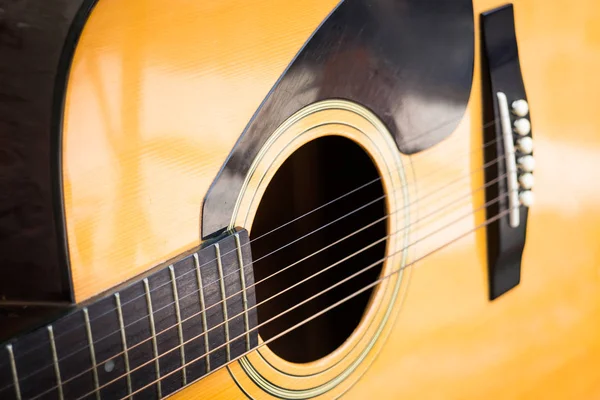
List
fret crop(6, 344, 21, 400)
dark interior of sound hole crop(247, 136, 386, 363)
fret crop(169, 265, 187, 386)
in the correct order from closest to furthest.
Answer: fret crop(6, 344, 21, 400) → fret crop(169, 265, 187, 386) → dark interior of sound hole crop(247, 136, 386, 363)

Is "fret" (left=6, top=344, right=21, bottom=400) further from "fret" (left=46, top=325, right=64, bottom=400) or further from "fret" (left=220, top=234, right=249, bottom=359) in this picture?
"fret" (left=220, top=234, right=249, bottom=359)

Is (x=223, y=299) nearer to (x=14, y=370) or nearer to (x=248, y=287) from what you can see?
(x=248, y=287)

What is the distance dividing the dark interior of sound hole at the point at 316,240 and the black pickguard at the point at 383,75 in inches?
3.2

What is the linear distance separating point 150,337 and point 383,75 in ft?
1.22

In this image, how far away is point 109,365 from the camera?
1.67 feet

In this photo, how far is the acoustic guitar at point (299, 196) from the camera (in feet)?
1.59

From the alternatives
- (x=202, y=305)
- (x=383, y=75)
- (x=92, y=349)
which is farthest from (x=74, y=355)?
(x=383, y=75)

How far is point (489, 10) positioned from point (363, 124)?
0.22 m

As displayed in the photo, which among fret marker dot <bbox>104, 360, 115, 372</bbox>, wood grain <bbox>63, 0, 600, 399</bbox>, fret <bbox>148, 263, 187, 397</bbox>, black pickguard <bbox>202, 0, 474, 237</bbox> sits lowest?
fret marker dot <bbox>104, 360, 115, 372</bbox>

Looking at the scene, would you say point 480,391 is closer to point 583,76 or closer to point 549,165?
point 549,165

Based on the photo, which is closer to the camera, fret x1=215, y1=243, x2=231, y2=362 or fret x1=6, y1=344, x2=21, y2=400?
fret x1=6, y1=344, x2=21, y2=400

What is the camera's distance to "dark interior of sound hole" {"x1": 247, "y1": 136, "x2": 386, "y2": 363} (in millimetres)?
823

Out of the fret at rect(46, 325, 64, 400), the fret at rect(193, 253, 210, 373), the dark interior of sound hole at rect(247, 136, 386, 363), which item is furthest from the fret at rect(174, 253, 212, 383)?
the dark interior of sound hole at rect(247, 136, 386, 363)

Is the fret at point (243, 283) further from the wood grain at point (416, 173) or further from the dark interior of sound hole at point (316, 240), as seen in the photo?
the dark interior of sound hole at point (316, 240)
